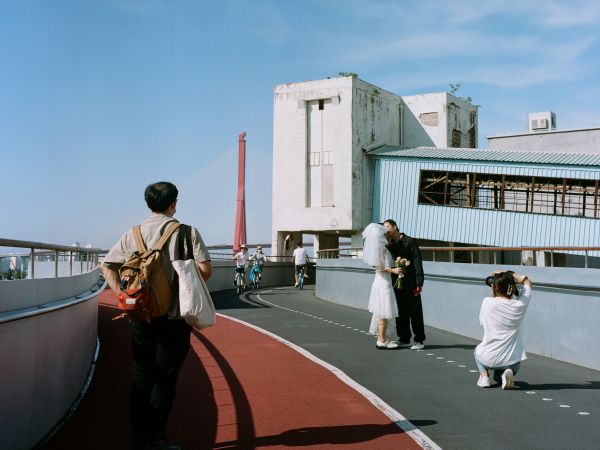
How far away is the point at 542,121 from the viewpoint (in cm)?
4428

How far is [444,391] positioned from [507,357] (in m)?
0.85

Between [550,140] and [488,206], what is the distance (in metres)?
9.49

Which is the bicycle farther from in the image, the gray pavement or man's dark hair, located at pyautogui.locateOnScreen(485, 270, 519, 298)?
man's dark hair, located at pyautogui.locateOnScreen(485, 270, 519, 298)

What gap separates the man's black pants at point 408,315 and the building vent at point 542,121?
3604 centimetres

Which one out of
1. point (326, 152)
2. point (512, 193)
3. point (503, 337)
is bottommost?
point (503, 337)

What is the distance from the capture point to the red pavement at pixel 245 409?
18.5ft

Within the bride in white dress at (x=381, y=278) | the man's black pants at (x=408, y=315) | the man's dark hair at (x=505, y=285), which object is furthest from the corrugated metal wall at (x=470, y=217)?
the man's dark hair at (x=505, y=285)

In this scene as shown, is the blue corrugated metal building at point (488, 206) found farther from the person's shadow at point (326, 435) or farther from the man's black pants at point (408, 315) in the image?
the person's shadow at point (326, 435)

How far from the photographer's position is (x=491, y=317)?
809 cm

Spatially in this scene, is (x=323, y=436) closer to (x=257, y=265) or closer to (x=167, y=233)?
(x=167, y=233)

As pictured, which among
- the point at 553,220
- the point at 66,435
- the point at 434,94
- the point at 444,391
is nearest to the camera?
the point at 66,435

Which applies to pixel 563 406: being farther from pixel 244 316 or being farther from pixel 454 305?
pixel 244 316

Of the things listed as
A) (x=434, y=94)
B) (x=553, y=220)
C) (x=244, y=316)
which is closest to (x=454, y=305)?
(x=244, y=316)

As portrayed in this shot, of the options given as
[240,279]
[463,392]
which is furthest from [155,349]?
[240,279]
